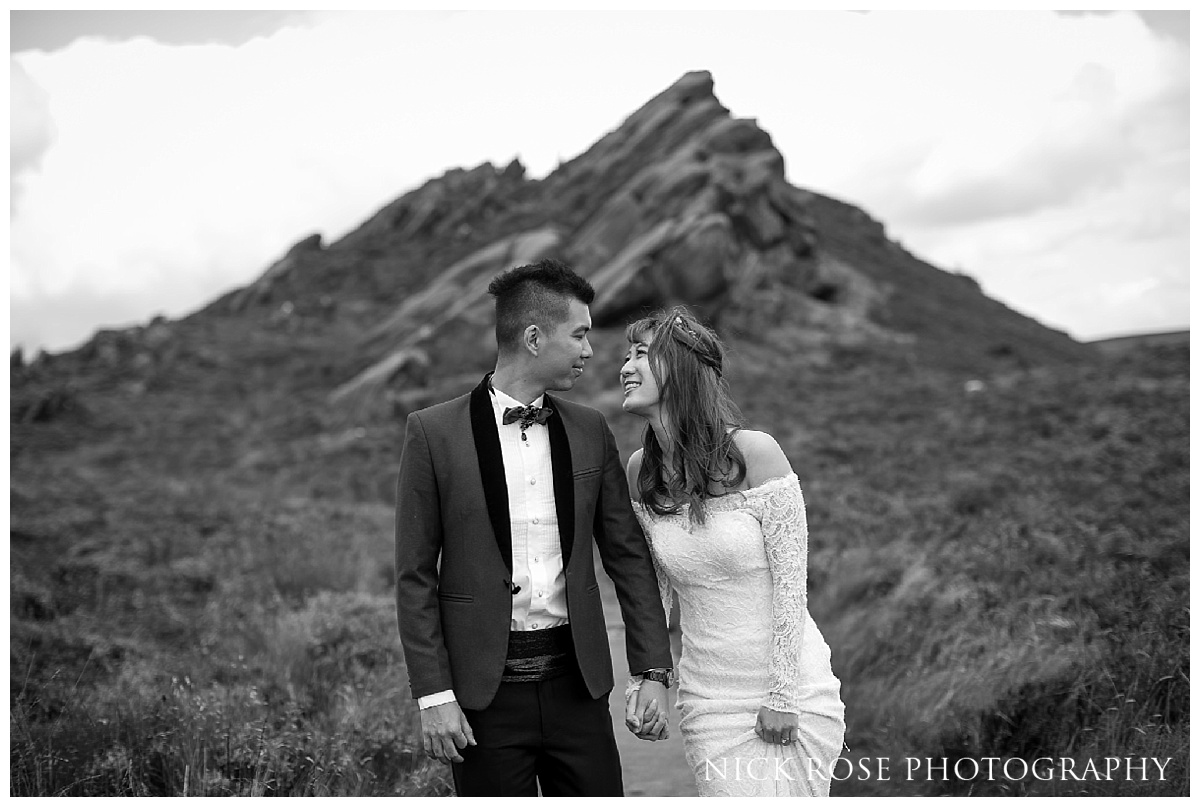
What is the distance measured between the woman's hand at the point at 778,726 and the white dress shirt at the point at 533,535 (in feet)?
2.53

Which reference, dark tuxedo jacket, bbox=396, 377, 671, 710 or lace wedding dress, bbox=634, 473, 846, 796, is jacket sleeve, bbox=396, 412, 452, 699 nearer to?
dark tuxedo jacket, bbox=396, 377, 671, 710

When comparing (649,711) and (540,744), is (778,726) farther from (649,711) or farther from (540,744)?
(540,744)

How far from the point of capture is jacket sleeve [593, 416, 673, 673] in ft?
11.3

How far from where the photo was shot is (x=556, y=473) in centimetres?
340

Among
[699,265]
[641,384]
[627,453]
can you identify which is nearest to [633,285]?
[699,265]

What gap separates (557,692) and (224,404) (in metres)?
33.7

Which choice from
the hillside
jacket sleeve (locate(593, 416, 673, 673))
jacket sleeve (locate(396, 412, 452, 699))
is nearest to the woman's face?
jacket sleeve (locate(593, 416, 673, 673))

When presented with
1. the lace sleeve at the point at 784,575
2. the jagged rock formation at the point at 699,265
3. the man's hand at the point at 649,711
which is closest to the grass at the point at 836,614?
the man's hand at the point at 649,711

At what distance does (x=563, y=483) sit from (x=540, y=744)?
2.90 feet

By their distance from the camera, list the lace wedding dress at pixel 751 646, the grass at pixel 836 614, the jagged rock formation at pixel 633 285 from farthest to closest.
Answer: the jagged rock formation at pixel 633 285 → the grass at pixel 836 614 → the lace wedding dress at pixel 751 646

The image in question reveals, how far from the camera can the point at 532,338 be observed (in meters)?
3.45

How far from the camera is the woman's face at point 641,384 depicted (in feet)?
11.7

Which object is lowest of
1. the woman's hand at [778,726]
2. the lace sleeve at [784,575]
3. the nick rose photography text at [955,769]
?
the nick rose photography text at [955,769]

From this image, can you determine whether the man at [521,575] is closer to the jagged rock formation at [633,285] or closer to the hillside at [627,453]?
the hillside at [627,453]
